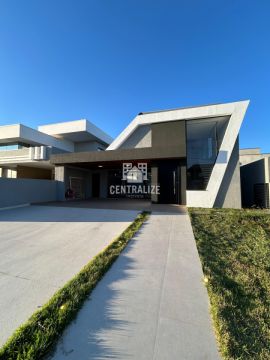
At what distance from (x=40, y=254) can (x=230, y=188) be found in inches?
383

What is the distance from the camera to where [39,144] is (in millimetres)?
19328

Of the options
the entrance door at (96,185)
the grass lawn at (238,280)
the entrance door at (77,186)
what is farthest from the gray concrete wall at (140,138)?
the grass lawn at (238,280)

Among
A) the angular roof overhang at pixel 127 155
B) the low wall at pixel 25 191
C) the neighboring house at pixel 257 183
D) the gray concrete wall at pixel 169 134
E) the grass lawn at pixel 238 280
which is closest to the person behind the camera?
the grass lawn at pixel 238 280

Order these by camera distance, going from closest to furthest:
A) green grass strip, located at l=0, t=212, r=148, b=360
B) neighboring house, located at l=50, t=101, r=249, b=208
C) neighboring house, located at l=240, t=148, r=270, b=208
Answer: green grass strip, located at l=0, t=212, r=148, b=360 < neighboring house, located at l=50, t=101, r=249, b=208 < neighboring house, located at l=240, t=148, r=270, b=208

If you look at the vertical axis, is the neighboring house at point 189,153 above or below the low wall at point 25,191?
above

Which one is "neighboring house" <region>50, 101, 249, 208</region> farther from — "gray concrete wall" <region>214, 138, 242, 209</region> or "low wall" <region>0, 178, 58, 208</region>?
"low wall" <region>0, 178, 58, 208</region>

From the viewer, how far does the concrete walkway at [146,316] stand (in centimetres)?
168

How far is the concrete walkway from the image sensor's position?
1.68m

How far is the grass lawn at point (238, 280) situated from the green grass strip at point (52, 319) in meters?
1.69

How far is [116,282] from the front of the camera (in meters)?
2.82

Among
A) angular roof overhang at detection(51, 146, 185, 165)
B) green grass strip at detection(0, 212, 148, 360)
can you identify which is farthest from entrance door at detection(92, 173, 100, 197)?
green grass strip at detection(0, 212, 148, 360)

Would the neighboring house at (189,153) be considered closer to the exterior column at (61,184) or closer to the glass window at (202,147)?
the glass window at (202,147)

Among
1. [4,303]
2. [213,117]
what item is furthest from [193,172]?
[4,303]

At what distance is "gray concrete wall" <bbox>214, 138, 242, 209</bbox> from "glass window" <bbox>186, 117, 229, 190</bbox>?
0.97m
